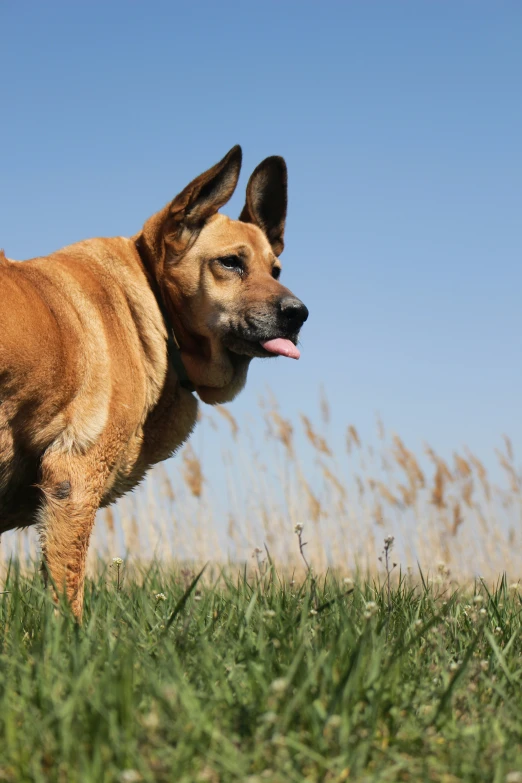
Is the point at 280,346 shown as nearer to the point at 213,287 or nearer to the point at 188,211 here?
the point at 213,287

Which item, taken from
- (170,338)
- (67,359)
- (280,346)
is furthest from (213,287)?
(67,359)

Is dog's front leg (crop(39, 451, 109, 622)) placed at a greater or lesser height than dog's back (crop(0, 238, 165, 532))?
lesser

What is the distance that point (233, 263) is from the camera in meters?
4.17

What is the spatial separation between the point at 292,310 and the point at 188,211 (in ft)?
2.45

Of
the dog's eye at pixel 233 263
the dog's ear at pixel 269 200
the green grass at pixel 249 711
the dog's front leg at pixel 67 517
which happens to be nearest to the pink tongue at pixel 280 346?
the dog's eye at pixel 233 263

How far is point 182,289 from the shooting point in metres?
4.05

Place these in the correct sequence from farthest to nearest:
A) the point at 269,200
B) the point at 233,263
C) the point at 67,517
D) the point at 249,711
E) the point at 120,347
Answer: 1. the point at 269,200
2. the point at 233,263
3. the point at 120,347
4. the point at 67,517
5. the point at 249,711

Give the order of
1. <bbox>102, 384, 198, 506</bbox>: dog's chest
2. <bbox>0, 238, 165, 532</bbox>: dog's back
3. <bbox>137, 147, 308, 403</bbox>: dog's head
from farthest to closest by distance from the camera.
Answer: <bbox>137, 147, 308, 403</bbox>: dog's head < <bbox>102, 384, 198, 506</bbox>: dog's chest < <bbox>0, 238, 165, 532</bbox>: dog's back

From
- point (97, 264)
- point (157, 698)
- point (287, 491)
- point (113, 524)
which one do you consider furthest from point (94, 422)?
point (287, 491)

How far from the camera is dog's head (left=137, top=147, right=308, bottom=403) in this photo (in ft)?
13.2

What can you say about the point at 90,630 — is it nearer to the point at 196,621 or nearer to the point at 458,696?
the point at 196,621

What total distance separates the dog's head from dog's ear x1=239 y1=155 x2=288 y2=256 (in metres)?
0.52

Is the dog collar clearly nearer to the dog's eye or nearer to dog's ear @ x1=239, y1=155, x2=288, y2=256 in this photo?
the dog's eye

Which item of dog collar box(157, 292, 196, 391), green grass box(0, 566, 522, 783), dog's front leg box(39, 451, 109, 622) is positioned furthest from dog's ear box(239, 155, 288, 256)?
green grass box(0, 566, 522, 783)
